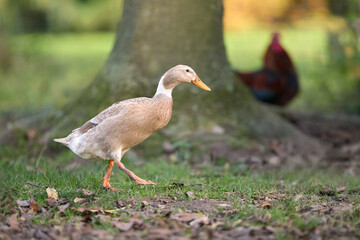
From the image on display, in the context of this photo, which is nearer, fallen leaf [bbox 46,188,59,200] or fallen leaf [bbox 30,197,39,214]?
fallen leaf [bbox 30,197,39,214]

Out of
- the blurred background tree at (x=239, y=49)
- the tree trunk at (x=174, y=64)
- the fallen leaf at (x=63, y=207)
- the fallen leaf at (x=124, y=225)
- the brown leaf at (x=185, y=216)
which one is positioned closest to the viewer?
the fallen leaf at (x=124, y=225)

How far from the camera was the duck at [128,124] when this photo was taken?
13.7 ft

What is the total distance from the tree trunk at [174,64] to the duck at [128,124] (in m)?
1.98

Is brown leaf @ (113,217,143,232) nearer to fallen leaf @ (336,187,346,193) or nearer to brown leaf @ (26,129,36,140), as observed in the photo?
fallen leaf @ (336,187,346,193)

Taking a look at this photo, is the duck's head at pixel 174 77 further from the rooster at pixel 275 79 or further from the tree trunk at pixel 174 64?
the rooster at pixel 275 79

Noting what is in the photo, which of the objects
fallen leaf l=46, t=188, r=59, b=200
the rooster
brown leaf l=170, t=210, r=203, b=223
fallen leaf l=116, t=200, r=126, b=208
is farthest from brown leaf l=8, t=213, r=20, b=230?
the rooster

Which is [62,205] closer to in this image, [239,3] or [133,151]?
[133,151]

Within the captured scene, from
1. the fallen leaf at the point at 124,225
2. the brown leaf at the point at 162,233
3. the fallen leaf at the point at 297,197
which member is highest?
the fallen leaf at the point at 297,197

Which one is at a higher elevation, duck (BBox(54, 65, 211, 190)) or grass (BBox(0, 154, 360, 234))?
duck (BBox(54, 65, 211, 190))

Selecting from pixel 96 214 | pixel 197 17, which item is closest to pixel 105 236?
pixel 96 214

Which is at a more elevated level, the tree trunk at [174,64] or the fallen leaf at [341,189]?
the tree trunk at [174,64]

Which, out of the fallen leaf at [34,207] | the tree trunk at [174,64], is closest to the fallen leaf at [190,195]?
the fallen leaf at [34,207]

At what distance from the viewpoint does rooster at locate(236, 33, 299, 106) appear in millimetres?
8430

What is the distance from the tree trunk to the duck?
6.49 feet
